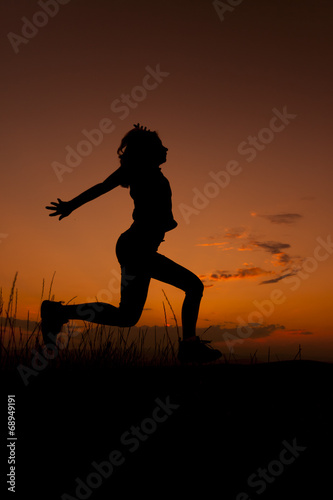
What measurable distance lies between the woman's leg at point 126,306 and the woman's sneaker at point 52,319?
0.31 metres

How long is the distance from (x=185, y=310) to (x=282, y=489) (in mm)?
1979

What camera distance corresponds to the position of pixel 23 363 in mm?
4191

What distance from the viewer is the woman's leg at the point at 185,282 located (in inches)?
145

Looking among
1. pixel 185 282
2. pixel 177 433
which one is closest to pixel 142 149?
pixel 185 282

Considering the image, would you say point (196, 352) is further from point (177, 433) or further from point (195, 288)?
point (177, 433)

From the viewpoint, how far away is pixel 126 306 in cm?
366

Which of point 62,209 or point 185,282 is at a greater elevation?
point 62,209

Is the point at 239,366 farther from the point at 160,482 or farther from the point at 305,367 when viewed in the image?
the point at 160,482
